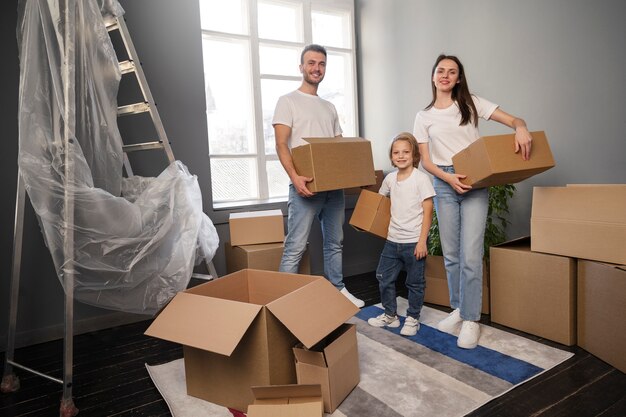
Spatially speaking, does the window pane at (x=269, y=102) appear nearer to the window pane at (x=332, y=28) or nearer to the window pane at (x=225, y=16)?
the window pane at (x=225, y=16)

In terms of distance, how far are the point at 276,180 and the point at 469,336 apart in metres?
1.83

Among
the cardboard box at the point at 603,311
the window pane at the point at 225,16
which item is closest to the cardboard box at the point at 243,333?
the cardboard box at the point at 603,311

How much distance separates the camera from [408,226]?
6.91 ft

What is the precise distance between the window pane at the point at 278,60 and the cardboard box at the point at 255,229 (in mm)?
1183

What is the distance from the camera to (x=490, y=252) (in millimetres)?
2230

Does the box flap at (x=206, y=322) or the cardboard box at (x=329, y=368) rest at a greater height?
the box flap at (x=206, y=322)

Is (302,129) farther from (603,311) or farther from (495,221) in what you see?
(603,311)

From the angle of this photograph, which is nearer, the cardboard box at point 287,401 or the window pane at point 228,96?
the cardboard box at point 287,401

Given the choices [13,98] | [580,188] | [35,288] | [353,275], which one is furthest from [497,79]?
[35,288]

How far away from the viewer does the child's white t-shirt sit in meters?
2.09

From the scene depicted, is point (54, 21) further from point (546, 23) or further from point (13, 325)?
point (546, 23)

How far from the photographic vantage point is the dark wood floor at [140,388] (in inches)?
58.9

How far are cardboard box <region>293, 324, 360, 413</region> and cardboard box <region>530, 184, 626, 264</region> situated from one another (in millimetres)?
1057

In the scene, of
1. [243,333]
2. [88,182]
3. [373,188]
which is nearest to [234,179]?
[373,188]
